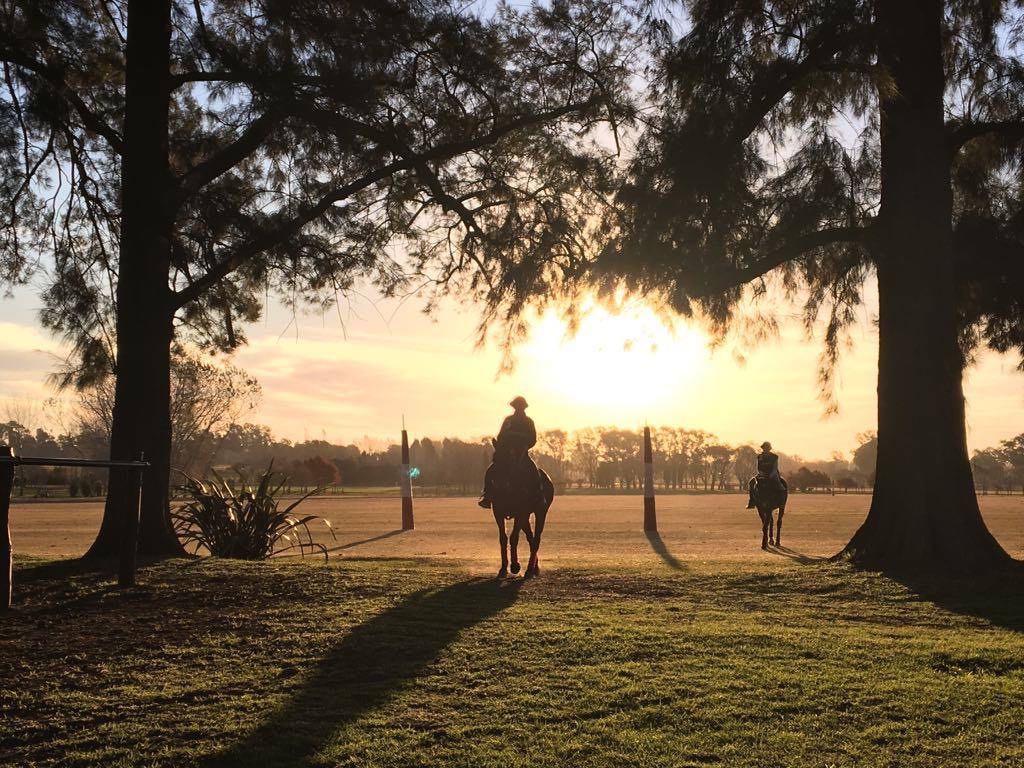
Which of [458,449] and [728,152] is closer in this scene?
[728,152]

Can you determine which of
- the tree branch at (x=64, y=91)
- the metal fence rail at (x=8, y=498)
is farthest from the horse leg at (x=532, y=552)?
the tree branch at (x=64, y=91)

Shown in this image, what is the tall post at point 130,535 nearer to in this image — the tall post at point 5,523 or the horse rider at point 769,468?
the tall post at point 5,523

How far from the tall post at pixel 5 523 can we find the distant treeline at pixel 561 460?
187 feet

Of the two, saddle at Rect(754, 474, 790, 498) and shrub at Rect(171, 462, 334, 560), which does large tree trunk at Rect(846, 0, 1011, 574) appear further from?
shrub at Rect(171, 462, 334, 560)

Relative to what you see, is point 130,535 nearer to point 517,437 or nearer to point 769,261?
point 517,437

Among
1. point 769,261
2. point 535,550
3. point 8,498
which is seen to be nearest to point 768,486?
point 769,261

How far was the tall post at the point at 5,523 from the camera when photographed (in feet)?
21.9

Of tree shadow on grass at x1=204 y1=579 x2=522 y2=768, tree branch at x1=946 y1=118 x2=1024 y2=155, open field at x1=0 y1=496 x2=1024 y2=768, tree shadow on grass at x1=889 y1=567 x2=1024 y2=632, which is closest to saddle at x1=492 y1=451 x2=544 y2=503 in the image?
open field at x1=0 y1=496 x2=1024 y2=768

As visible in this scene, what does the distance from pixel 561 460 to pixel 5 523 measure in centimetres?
11849

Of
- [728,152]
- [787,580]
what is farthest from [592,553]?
[728,152]

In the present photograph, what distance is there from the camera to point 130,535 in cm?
779

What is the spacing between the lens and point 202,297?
13383 mm

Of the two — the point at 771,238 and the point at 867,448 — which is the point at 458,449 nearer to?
the point at 867,448

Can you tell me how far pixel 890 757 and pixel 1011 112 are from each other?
10538 millimetres
